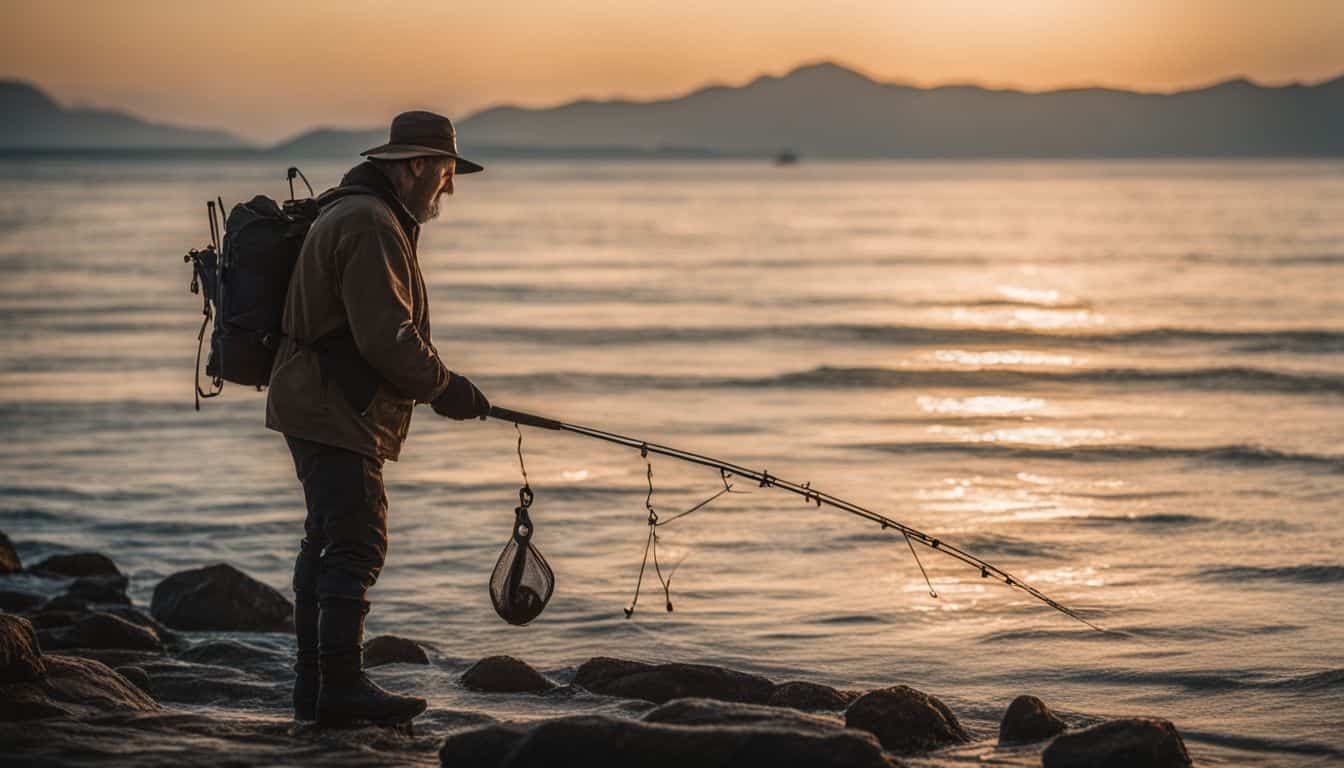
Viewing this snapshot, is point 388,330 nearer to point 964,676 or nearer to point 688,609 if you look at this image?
point 964,676

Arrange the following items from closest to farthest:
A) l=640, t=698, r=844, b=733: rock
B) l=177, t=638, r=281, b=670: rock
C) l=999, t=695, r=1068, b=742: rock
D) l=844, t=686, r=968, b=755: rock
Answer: l=640, t=698, r=844, b=733: rock < l=844, t=686, r=968, b=755: rock < l=999, t=695, r=1068, b=742: rock < l=177, t=638, r=281, b=670: rock

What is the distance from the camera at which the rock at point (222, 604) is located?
8766mm

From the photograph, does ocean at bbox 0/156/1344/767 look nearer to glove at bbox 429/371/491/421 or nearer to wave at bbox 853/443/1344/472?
wave at bbox 853/443/1344/472

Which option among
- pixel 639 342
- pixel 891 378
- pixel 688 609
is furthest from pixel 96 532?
pixel 639 342

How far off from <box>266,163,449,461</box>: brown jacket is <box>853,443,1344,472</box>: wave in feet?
30.7

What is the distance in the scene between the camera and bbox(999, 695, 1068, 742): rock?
6016mm

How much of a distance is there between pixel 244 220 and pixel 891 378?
Result: 1529cm

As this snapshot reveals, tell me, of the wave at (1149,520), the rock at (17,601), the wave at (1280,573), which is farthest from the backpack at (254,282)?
the wave at (1149,520)

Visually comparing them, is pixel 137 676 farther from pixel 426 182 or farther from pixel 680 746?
pixel 680 746

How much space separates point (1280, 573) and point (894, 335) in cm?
1619

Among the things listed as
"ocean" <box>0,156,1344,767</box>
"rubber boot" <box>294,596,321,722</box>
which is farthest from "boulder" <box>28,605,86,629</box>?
"rubber boot" <box>294,596,321,722</box>

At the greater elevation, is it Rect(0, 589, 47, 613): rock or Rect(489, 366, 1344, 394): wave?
Rect(489, 366, 1344, 394): wave

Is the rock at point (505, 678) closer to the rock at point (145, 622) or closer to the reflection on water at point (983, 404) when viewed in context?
the rock at point (145, 622)

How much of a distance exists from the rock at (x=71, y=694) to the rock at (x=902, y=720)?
264cm
